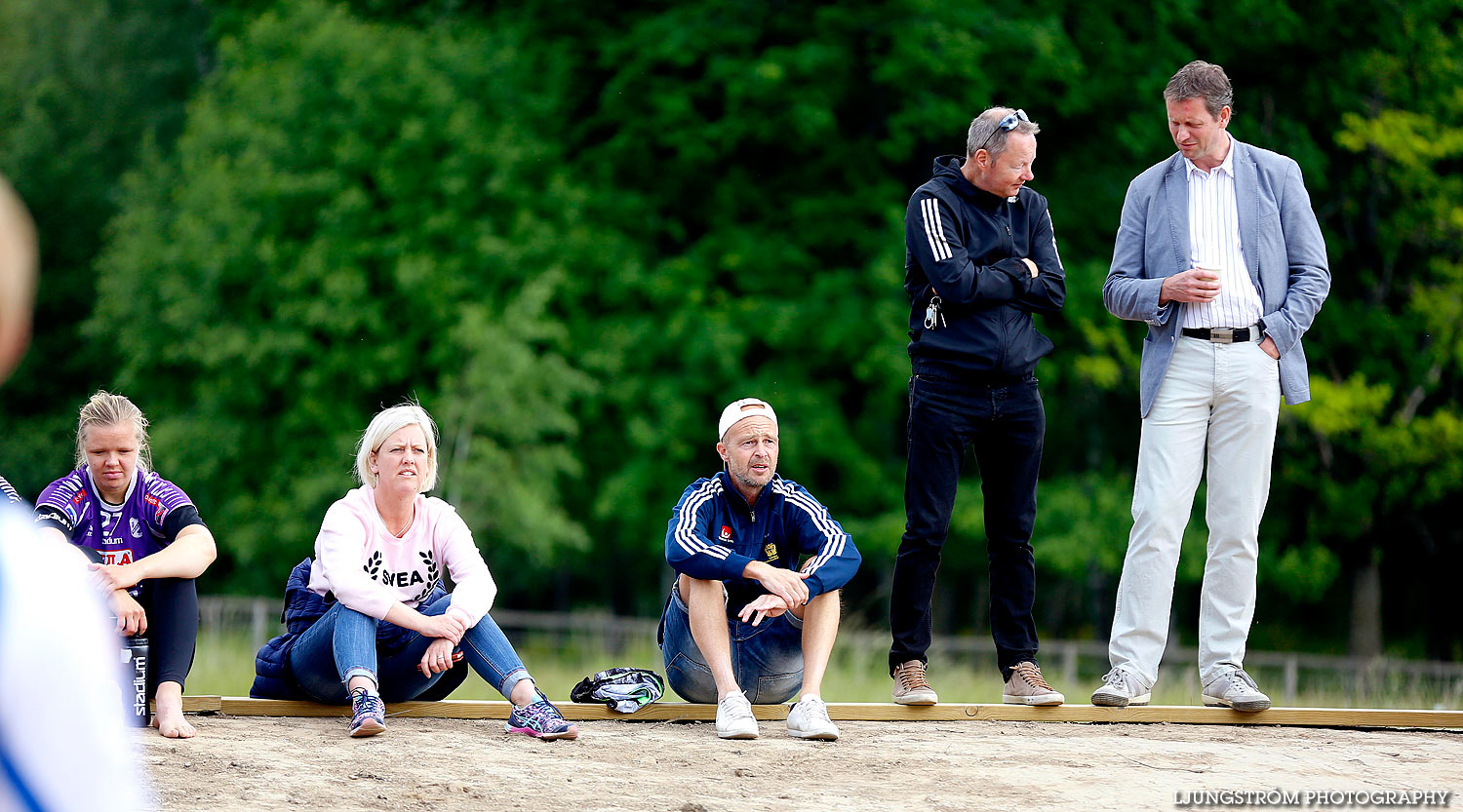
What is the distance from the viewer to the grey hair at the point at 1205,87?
525 centimetres

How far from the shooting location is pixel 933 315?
536 cm

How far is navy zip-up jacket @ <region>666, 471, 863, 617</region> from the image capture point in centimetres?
488

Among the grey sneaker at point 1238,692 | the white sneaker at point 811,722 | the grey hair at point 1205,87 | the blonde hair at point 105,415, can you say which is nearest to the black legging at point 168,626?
the blonde hair at point 105,415

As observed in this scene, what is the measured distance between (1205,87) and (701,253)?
35.2ft

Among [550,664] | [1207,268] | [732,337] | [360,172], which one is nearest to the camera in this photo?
[1207,268]

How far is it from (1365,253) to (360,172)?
11116 mm

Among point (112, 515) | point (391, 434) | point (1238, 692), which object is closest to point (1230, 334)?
point (1238, 692)

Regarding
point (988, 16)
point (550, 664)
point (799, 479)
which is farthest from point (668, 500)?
point (988, 16)

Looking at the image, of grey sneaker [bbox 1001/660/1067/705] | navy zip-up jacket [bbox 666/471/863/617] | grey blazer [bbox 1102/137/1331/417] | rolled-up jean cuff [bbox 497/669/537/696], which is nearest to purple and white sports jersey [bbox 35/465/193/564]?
rolled-up jean cuff [bbox 497/669/537/696]

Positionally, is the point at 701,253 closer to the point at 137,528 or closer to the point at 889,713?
the point at 889,713

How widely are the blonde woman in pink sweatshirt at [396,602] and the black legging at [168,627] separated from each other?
408mm

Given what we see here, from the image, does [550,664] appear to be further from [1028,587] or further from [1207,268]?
[1207,268]

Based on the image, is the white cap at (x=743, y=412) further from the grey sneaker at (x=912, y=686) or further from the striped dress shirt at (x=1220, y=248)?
the striped dress shirt at (x=1220, y=248)

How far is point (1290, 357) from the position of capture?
5.36 meters
